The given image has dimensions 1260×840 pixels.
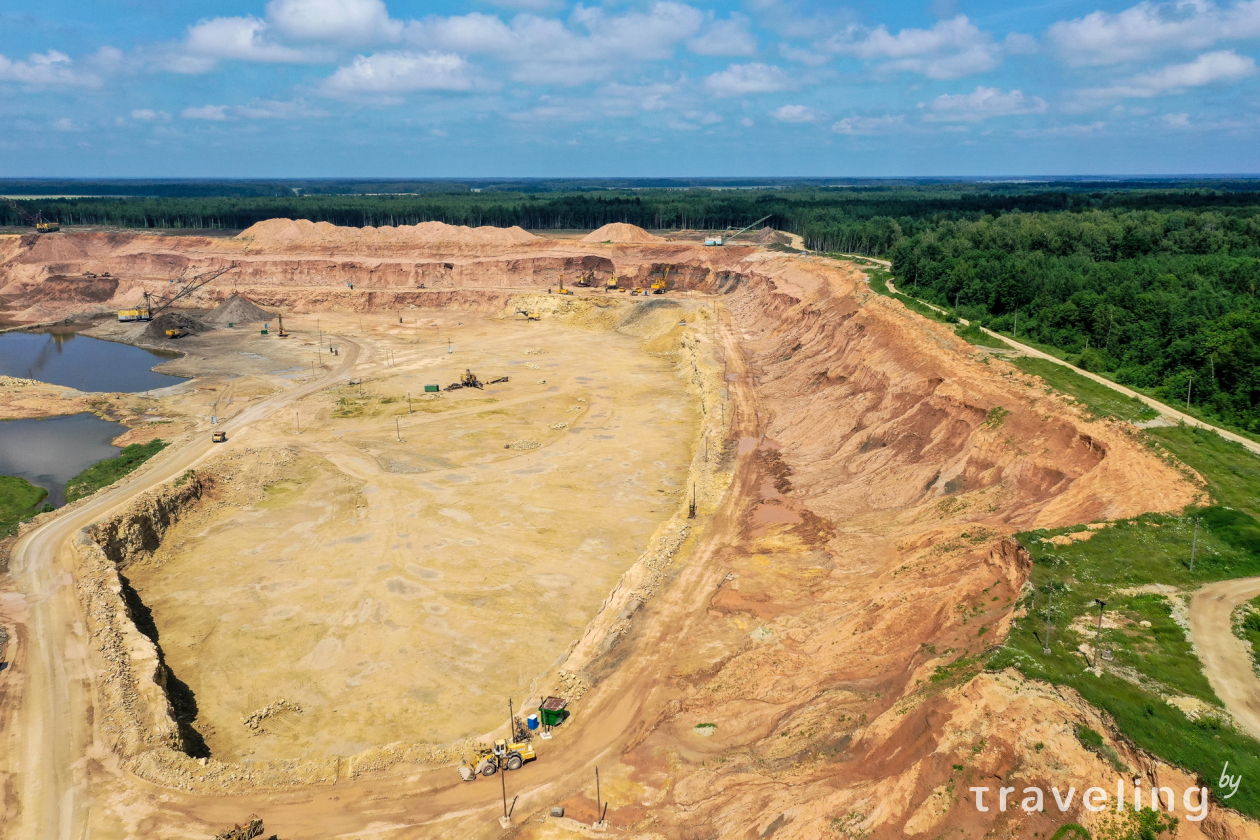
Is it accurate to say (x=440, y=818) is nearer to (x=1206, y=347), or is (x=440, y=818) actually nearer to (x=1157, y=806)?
(x=1157, y=806)

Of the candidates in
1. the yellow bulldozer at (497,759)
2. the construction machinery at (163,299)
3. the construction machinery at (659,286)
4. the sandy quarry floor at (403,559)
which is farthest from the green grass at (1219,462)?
the construction machinery at (163,299)

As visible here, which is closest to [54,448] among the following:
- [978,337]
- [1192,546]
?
[978,337]

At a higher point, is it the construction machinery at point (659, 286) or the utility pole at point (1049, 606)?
the construction machinery at point (659, 286)

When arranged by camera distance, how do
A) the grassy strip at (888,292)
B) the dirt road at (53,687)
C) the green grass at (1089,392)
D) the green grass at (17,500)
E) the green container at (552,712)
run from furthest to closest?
1. the grassy strip at (888,292)
2. the green grass at (17,500)
3. the green grass at (1089,392)
4. the green container at (552,712)
5. the dirt road at (53,687)

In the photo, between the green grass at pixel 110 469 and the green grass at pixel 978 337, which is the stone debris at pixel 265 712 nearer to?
the green grass at pixel 110 469

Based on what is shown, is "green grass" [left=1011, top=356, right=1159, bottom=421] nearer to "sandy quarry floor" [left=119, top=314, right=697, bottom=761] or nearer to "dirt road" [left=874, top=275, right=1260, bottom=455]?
"dirt road" [left=874, top=275, right=1260, bottom=455]
